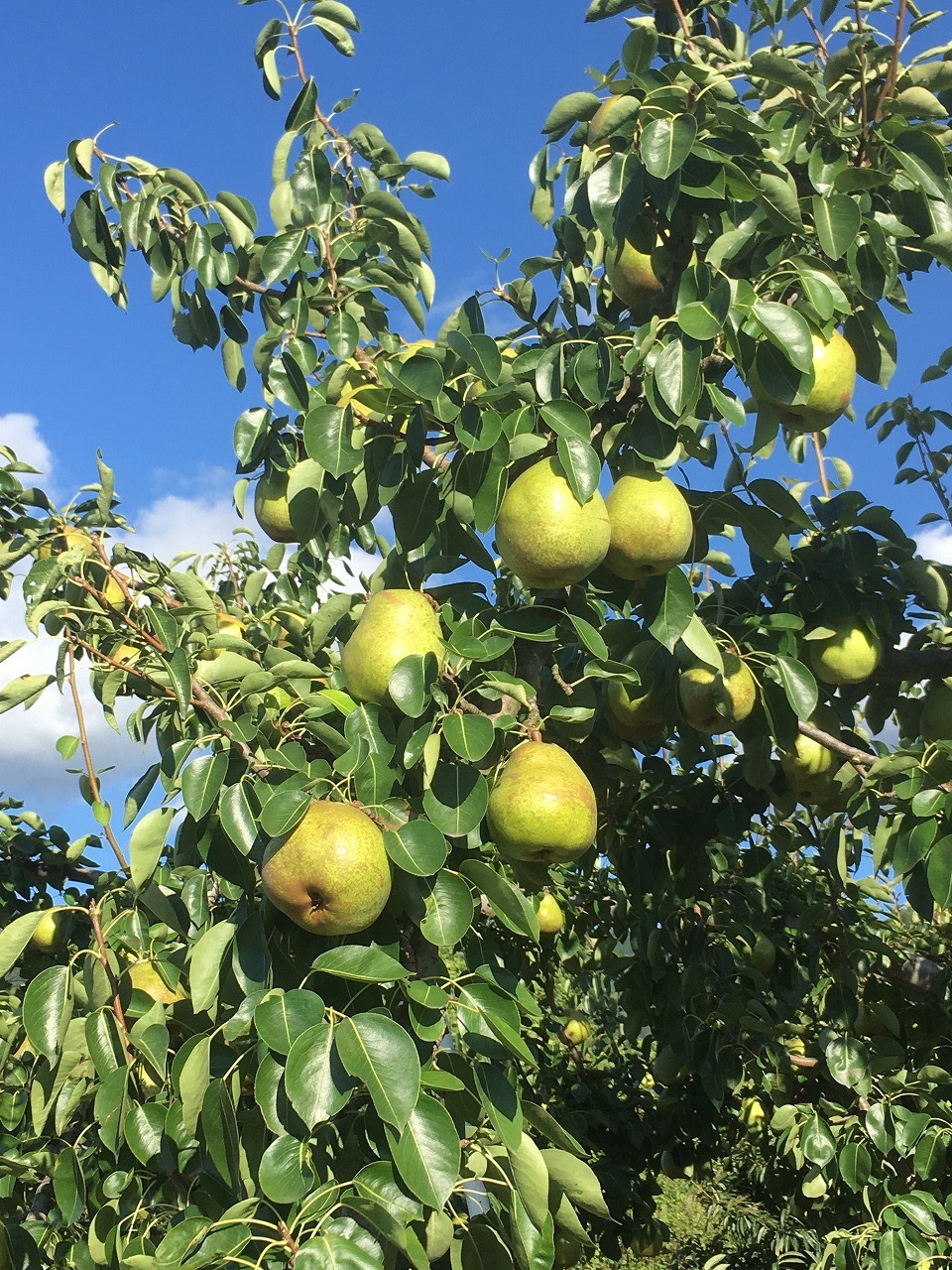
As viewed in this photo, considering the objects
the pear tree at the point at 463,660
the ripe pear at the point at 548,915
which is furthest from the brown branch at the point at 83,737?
the ripe pear at the point at 548,915

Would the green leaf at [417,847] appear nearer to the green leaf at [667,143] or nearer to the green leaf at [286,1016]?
the green leaf at [286,1016]

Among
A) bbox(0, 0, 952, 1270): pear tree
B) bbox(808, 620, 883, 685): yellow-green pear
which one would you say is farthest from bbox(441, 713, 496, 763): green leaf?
bbox(808, 620, 883, 685): yellow-green pear

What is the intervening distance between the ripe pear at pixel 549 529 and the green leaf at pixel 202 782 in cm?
62

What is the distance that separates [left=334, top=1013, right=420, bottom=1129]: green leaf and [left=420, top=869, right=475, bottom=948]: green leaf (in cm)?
19

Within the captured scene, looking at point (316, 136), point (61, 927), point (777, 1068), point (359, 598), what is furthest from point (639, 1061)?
point (316, 136)

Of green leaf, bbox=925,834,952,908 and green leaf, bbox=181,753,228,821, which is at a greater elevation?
green leaf, bbox=181,753,228,821

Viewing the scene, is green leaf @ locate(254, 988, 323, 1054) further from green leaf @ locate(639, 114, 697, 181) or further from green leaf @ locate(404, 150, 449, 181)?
green leaf @ locate(404, 150, 449, 181)

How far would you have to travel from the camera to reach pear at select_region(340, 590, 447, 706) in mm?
1991

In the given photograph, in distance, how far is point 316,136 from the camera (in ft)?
8.91

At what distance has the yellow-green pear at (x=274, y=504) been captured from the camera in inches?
104

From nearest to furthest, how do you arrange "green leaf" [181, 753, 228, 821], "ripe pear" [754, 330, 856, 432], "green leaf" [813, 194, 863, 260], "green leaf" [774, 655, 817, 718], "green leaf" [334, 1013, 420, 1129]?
1. "green leaf" [334, 1013, 420, 1129]
2. "green leaf" [181, 753, 228, 821]
3. "green leaf" [813, 194, 863, 260]
4. "ripe pear" [754, 330, 856, 432]
5. "green leaf" [774, 655, 817, 718]

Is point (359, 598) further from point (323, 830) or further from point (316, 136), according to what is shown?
point (316, 136)

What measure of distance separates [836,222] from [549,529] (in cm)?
78

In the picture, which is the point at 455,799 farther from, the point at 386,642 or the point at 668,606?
the point at 668,606
